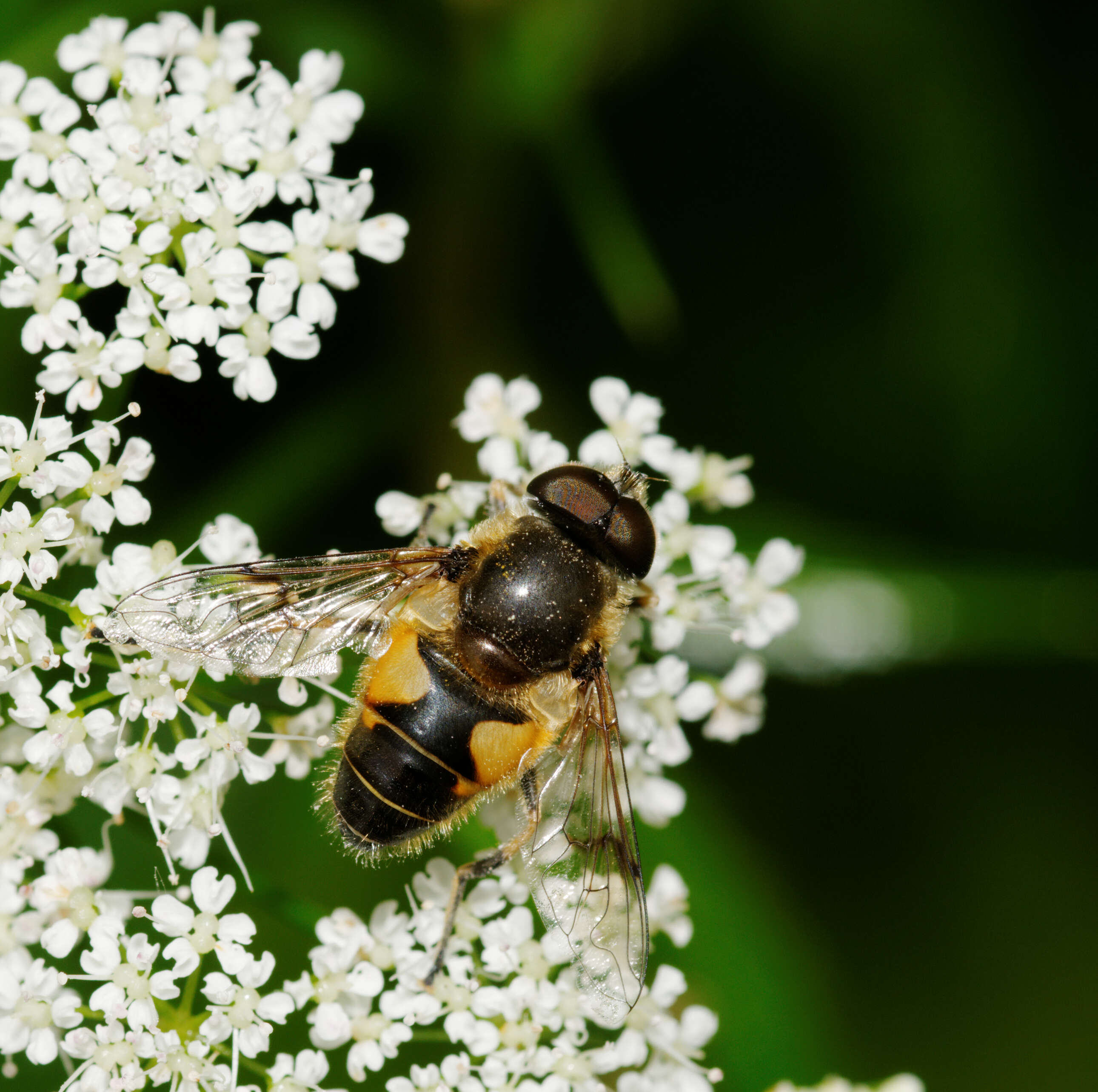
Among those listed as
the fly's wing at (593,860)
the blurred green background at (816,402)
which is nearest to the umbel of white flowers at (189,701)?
the fly's wing at (593,860)

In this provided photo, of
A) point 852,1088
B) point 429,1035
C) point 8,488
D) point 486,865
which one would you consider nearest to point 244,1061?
Answer: point 429,1035

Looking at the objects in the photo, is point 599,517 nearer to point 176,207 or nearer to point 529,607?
point 529,607

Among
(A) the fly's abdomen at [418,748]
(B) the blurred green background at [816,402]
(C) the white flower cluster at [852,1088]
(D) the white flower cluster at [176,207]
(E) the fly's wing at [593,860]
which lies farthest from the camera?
(B) the blurred green background at [816,402]

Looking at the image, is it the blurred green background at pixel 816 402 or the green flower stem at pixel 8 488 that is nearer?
the green flower stem at pixel 8 488

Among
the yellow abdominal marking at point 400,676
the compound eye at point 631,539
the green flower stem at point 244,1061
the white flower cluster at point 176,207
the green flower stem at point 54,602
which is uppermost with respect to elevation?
the white flower cluster at point 176,207

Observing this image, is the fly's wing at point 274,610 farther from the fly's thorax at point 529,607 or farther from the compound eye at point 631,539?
the compound eye at point 631,539

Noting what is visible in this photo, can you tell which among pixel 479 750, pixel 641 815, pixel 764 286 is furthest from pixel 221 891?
pixel 764 286
